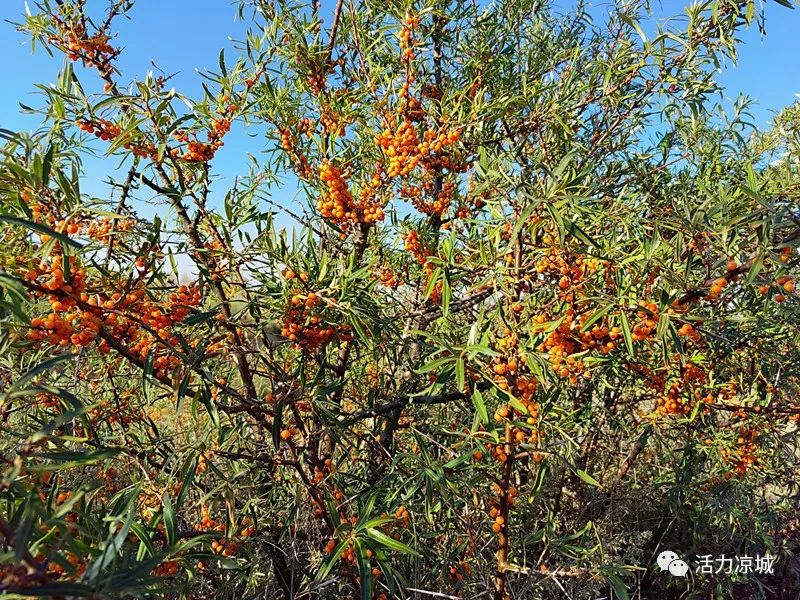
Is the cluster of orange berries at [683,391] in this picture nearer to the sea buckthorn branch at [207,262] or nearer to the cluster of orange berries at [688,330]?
the cluster of orange berries at [688,330]

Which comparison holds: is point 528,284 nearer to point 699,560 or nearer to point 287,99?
point 287,99

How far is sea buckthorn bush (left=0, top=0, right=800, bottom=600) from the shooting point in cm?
113

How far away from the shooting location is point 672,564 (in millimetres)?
2512

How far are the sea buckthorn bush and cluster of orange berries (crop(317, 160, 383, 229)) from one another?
11 mm

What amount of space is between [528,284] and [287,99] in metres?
1.16

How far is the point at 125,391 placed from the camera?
204cm

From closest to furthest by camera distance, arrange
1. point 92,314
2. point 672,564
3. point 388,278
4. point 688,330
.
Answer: point 92,314
point 688,330
point 388,278
point 672,564

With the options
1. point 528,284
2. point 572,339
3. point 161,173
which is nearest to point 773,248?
point 572,339

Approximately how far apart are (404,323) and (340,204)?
55 centimetres

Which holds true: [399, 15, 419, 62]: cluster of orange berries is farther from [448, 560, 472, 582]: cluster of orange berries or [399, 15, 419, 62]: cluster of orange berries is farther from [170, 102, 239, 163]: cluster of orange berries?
[448, 560, 472, 582]: cluster of orange berries

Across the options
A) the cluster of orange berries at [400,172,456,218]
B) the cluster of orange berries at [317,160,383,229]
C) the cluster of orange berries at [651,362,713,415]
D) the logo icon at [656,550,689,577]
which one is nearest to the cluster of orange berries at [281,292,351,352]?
the cluster of orange berries at [317,160,383,229]

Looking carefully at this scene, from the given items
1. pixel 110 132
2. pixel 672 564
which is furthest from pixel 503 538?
pixel 110 132

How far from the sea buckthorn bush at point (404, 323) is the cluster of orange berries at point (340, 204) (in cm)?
1

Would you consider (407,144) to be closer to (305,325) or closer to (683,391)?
(305,325)
